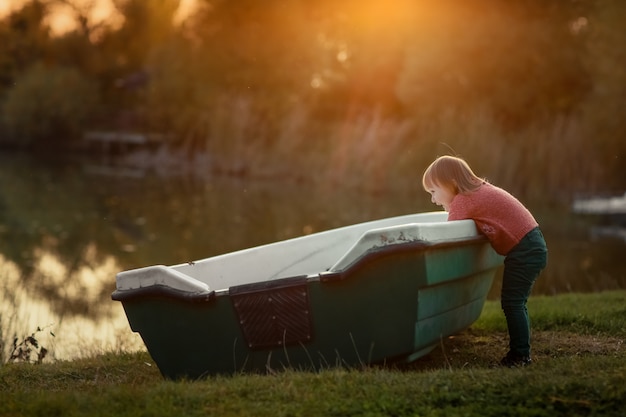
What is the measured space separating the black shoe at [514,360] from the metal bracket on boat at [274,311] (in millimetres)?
1064

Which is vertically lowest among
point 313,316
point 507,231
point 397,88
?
point 313,316

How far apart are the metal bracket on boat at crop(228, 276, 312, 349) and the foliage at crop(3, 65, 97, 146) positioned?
118ft

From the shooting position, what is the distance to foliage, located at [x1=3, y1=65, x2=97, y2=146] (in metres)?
39.8

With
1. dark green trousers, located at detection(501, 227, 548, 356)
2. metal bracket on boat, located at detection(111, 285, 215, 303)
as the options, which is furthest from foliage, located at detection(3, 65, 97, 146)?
dark green trousers, located at detection(501, 227, 548, 356)

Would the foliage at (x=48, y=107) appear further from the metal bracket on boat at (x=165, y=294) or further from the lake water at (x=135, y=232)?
the metal bracket on boat at (x=165, y=294)

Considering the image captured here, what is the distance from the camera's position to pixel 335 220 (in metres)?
17.3

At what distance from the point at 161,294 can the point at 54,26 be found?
46.5m

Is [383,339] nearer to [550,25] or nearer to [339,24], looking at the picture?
[550,25]

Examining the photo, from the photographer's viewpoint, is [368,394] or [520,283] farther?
[520,283]

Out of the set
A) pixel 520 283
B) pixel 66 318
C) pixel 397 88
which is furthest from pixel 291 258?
pixel 397 88

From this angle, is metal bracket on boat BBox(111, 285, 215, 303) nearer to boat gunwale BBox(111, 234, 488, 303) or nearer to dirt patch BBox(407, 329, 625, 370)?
boat gunwale BBox(111, 234, 488, 303)

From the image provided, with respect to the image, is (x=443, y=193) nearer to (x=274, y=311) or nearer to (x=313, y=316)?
(x=313, y=316)

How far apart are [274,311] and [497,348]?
156 centimetres

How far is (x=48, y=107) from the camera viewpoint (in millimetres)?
39594
